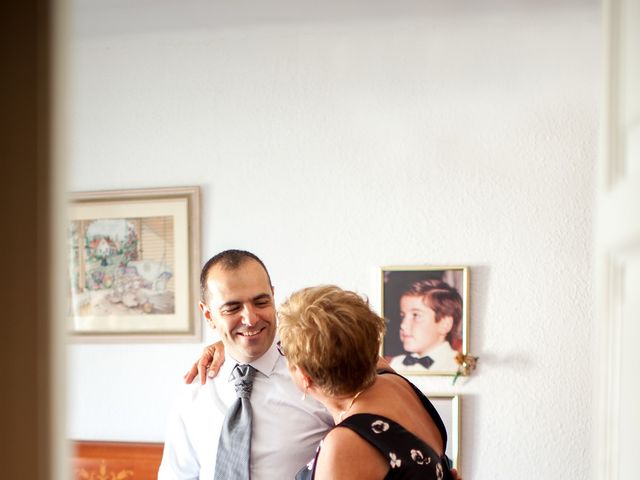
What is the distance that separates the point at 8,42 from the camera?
57cm

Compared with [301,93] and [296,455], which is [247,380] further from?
[301,93]

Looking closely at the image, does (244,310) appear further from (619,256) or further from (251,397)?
(619,256)

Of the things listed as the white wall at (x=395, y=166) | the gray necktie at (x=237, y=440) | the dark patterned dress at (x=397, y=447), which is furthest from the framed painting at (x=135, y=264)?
the dark patterned dress at (x=397, y=447)

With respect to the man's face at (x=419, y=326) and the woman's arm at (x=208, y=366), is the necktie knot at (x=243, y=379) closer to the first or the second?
the woman's arm at (x=208, y=366)

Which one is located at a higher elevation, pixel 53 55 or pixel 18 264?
pixel 53 55

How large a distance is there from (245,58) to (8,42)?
335 cm

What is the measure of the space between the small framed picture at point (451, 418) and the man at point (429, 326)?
13cm

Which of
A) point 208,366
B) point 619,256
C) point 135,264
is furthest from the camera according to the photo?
point 135,264

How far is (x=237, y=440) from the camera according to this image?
2277 millimetres

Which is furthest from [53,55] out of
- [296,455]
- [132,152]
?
[132,152]

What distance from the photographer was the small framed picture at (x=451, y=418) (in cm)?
347

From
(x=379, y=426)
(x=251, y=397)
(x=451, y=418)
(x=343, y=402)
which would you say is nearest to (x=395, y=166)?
(x=451, y=418)

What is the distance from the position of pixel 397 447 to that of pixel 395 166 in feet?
7.03

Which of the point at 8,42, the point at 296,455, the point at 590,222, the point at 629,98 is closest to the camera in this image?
the point at 8,42
